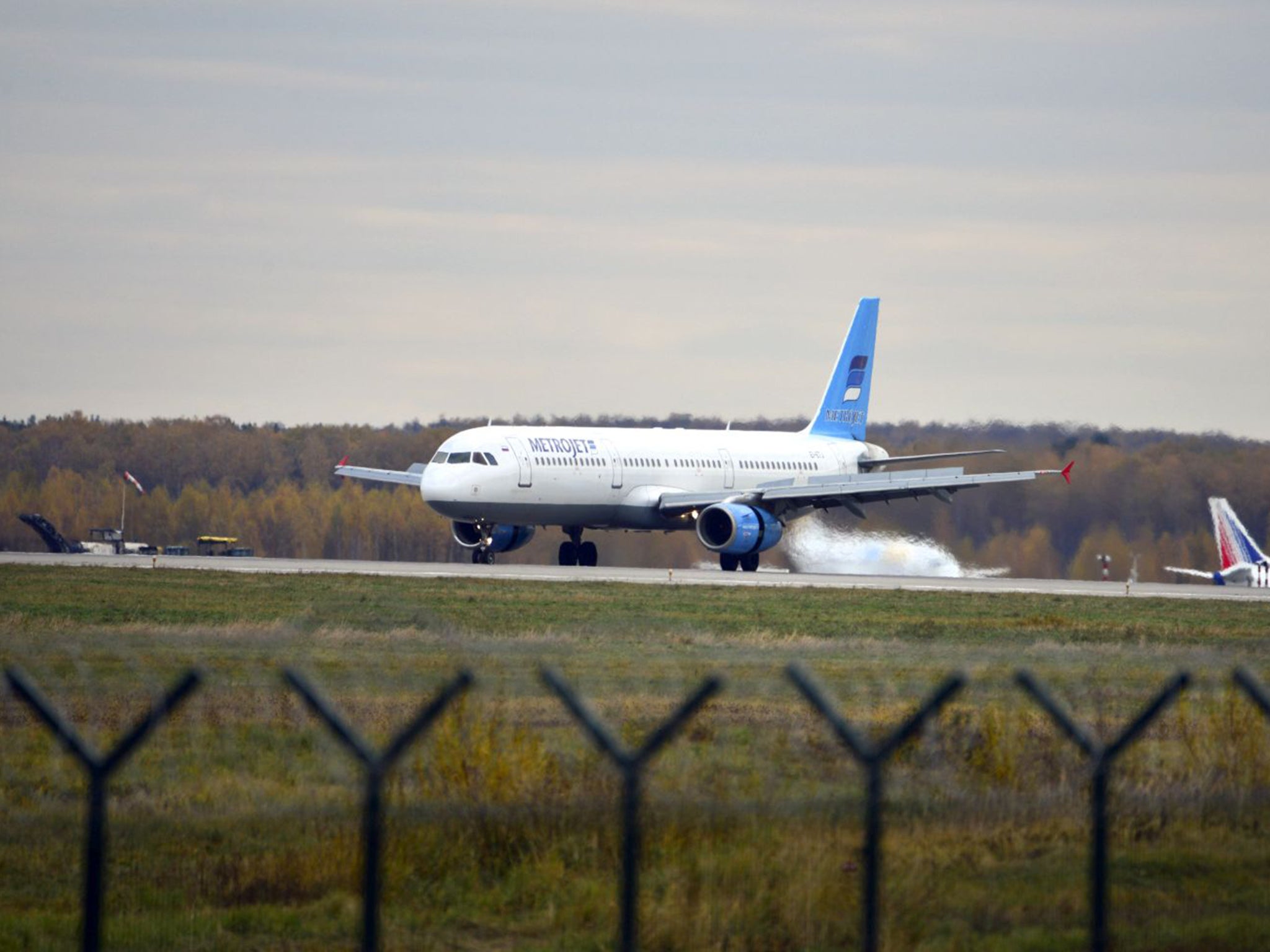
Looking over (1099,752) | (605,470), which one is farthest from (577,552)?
(1099,752)

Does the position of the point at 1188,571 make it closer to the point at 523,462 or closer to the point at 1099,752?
the point at 523,462

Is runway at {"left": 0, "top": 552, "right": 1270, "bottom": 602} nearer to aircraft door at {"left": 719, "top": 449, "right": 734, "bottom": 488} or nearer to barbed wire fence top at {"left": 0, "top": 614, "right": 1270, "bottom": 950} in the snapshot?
aircraft door at {"left": 719, "top": 449, "right": 734, "bottom": 488}

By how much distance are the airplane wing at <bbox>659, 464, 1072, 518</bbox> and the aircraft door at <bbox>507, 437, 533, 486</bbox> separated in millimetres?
4787

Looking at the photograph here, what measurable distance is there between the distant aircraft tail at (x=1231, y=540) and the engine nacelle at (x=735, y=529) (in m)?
14.4

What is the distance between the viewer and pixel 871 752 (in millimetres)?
7992

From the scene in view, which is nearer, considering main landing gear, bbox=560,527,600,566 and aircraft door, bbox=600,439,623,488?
aircraft door, bbox=600,439,623,488

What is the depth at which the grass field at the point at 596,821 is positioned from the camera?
10.5 metres

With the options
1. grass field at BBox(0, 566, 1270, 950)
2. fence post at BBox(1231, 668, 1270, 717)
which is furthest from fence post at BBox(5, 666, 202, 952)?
fence post at BBox(1231, 668, 1270, 717)

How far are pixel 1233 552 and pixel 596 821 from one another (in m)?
49.6

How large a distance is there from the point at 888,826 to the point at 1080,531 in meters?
47.6

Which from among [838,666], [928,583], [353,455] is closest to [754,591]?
[928,583]

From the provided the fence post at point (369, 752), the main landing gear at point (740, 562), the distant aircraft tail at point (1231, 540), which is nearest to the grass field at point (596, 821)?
the fence post at point (369, 752)

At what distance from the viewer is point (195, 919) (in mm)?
10875

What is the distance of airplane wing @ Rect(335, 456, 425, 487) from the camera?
55312 millimetres
